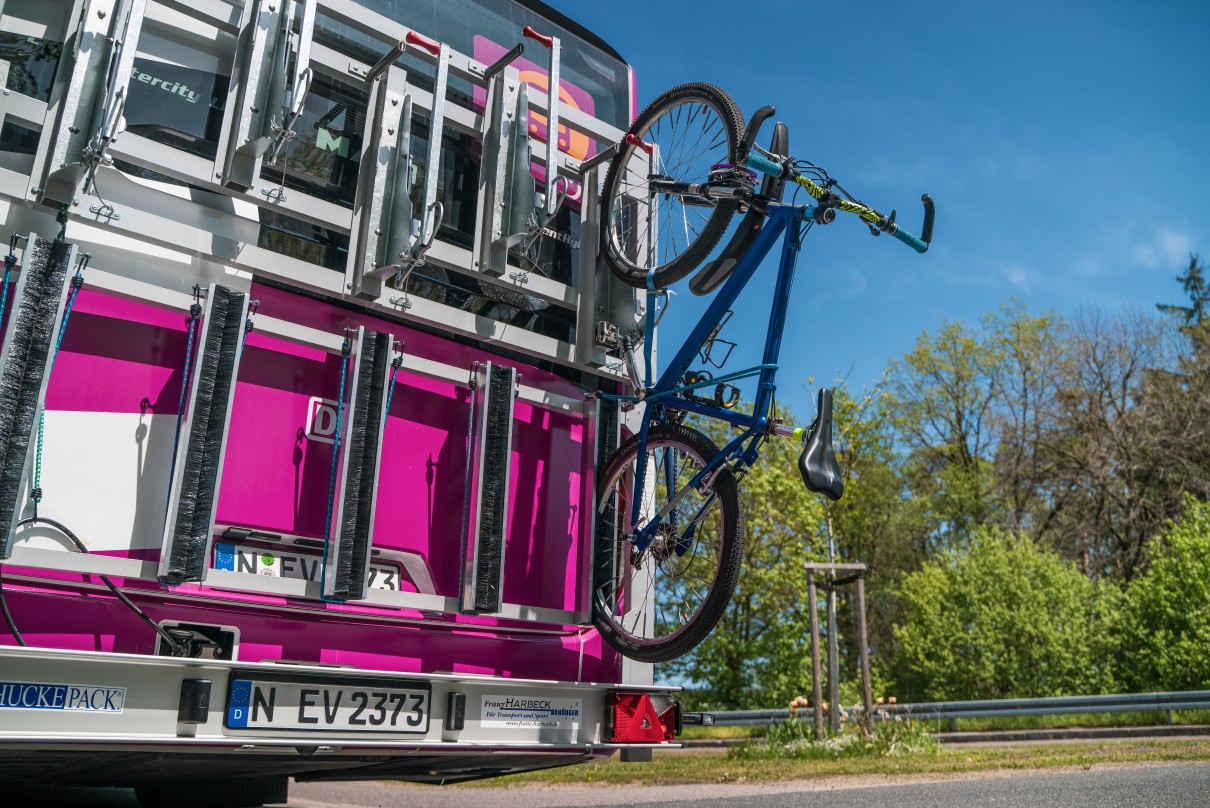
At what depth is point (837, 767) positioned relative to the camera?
362 inches

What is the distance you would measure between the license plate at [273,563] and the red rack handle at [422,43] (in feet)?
7.34

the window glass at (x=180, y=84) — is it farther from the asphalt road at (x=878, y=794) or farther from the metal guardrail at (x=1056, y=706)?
the metal guardrail at (x=1056, y=706)

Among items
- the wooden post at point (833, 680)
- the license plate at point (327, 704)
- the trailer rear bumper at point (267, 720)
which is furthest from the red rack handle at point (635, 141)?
the wooden post at point (833, 680)

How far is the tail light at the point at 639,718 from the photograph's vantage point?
14.2 ft

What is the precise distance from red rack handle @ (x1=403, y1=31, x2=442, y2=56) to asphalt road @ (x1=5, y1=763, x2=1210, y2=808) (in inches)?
166

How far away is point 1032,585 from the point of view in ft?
75.9

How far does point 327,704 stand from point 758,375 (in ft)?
8.29

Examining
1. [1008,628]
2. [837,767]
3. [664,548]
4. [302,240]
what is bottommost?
[837,767]

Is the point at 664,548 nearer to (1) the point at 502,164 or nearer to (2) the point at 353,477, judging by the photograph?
(2) the point at 353,477

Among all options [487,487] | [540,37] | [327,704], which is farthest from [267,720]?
[540,37]

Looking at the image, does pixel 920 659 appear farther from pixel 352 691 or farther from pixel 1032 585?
pixel 352 691

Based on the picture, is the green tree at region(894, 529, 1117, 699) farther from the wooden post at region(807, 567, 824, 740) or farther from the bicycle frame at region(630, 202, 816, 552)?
the bicycle frame at region(630, 202, 816, 552)

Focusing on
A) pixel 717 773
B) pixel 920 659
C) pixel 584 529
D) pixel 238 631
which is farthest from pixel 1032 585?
pixel 238 631

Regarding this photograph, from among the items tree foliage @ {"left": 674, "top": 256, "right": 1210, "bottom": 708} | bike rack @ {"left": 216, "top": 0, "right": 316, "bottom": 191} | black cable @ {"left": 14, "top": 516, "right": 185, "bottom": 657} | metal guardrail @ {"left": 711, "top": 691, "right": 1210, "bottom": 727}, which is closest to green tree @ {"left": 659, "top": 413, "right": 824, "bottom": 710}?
tree foliage @ {"left": 674, "top": 256, "right": 1210, "bottom": 708}
